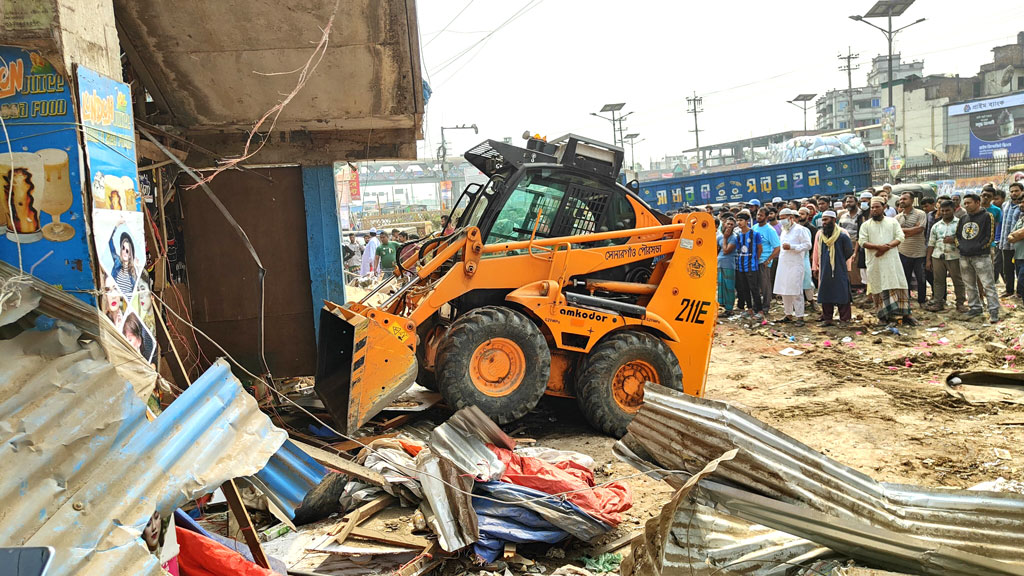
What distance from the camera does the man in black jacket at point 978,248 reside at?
10.1 metres

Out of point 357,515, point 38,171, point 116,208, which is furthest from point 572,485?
point 38,171

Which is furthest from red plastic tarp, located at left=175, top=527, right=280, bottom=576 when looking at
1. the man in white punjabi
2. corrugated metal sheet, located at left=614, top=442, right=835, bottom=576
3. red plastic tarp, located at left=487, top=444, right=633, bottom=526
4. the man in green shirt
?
the man in green shirt

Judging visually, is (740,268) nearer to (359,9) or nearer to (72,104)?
(359,9)

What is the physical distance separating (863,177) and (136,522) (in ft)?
77.2

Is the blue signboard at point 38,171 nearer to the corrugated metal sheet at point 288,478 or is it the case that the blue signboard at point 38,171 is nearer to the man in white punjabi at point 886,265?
the corrugated metal sheet at point 288,478

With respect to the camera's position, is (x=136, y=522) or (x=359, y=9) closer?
(x=136, y=522)

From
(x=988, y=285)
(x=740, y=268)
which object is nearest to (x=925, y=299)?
(x=988, y=285)

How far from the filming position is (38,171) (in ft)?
10.5

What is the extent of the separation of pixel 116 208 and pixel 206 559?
5.74 ft

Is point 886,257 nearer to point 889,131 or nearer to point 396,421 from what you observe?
point 396,421

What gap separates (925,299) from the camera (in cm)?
1169

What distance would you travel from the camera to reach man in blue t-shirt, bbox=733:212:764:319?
12547 mm

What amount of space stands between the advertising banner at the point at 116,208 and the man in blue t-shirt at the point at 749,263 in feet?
34.9

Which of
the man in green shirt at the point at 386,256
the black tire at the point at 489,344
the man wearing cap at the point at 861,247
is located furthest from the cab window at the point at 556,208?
the man in green shirt at the point at 386,256
